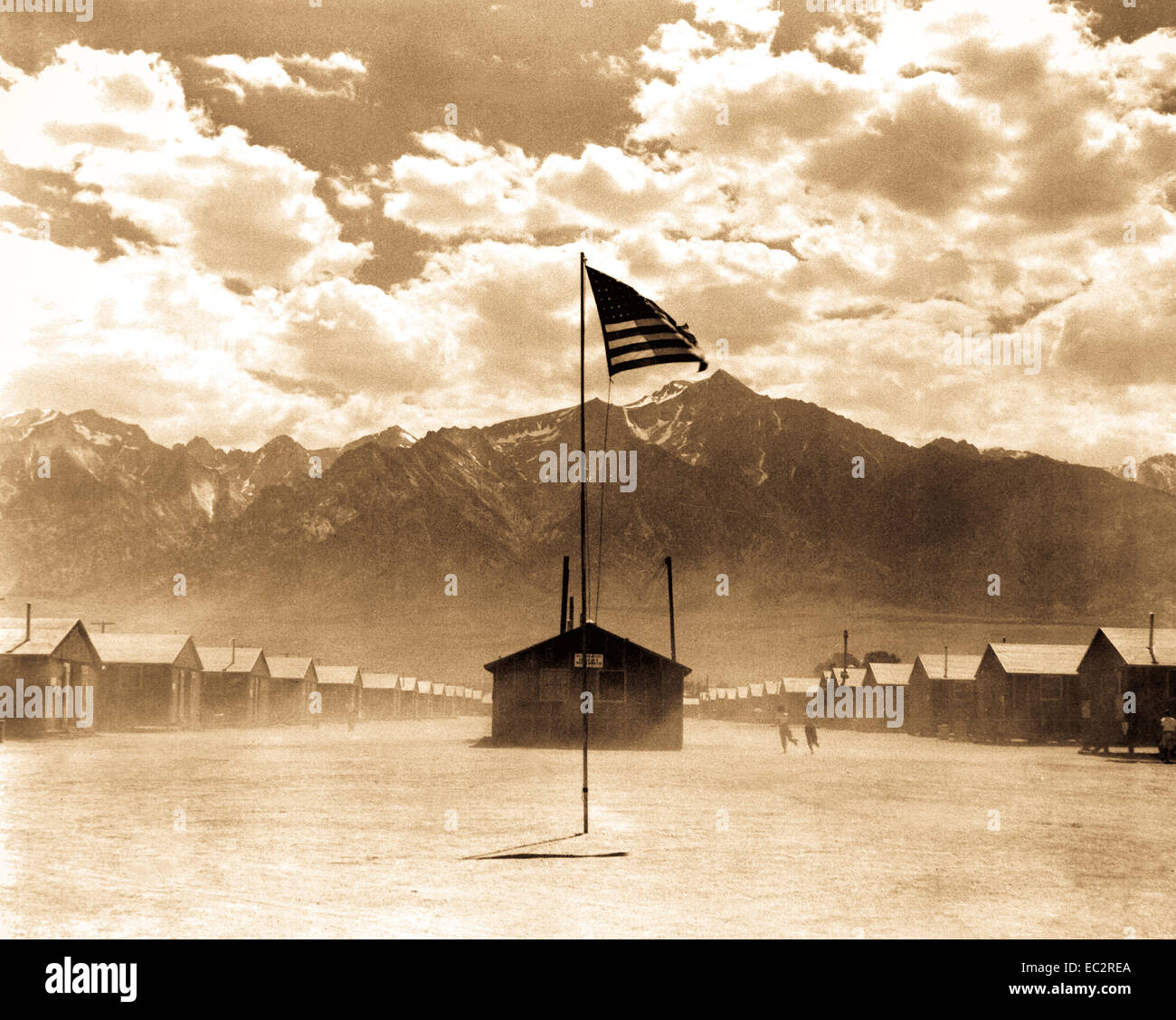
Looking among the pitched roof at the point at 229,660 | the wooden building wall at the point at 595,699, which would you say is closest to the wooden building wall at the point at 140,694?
the pitched roof at the point at 229,660

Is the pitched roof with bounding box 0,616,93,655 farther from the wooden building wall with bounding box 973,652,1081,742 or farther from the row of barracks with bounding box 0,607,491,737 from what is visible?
the wooden building wall with bounding box 973,652,1081,742

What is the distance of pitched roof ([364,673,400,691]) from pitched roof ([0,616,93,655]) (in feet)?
217

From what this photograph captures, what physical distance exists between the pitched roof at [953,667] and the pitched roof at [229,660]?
5077cm

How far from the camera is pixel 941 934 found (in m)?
12.0

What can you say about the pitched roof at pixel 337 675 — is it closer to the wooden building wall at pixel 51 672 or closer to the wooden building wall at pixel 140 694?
the wooden building wall at pixel 140 694

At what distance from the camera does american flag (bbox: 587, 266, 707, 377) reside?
19812mm

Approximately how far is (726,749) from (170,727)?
3715cm

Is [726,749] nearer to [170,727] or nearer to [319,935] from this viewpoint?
[170,727]

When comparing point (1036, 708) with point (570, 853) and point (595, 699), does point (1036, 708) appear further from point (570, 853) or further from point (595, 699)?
point (570, 853)

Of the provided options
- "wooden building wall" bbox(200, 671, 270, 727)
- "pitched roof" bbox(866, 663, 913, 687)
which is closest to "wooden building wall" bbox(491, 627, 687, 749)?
"wooden building wall" bbox(200, 671, 270, 727)

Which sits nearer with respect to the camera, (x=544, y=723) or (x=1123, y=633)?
(x=544, y=723)

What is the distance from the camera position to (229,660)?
90250 mm
